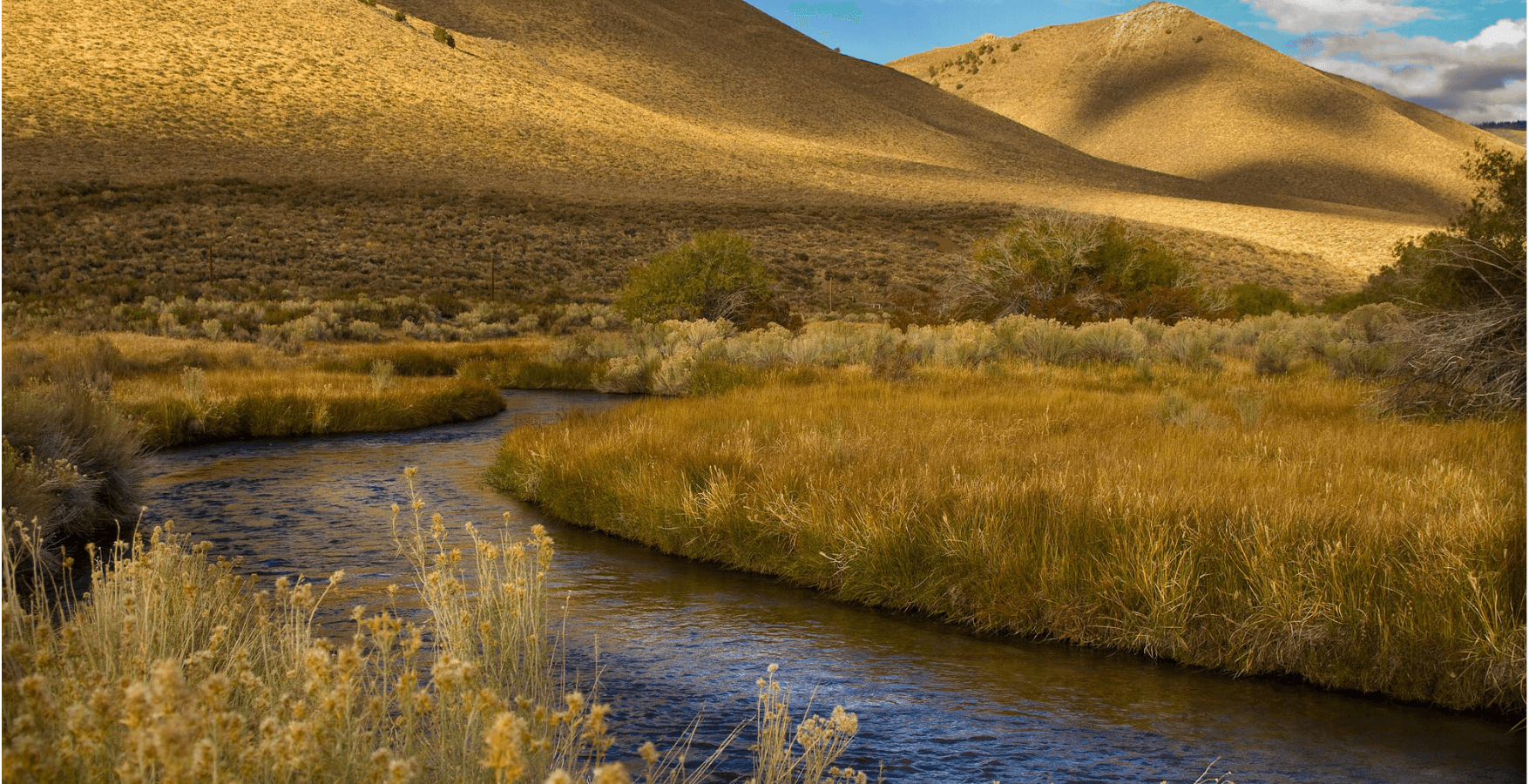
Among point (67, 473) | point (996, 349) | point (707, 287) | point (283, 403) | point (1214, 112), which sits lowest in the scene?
point (283, 403)

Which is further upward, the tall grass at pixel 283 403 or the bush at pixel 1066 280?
the bush at pixel 1066 280

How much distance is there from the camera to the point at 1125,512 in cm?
671

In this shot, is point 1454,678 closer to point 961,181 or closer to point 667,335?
point 667,335

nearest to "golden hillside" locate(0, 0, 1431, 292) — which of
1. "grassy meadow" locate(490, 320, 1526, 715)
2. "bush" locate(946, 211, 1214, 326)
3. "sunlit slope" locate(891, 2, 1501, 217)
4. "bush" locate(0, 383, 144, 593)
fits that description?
"sunlit slope" locate(891, 2, 1501, 217)

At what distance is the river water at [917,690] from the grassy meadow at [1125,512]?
24cm

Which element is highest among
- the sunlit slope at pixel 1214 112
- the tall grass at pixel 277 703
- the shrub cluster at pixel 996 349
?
the sunlit slope at pixel 1214 112

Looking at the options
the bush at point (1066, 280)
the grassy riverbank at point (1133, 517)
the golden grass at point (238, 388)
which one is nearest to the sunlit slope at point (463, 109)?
the golden grass at point (238, 388)

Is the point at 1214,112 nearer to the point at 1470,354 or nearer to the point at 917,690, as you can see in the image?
the point at 1470,354

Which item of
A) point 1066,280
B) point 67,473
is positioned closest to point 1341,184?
point 1066,280

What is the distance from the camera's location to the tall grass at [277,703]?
2168 mm

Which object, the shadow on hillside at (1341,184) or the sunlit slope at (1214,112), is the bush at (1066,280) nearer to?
the shadow on hillside at (1341,184)

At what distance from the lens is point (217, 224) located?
43625mm

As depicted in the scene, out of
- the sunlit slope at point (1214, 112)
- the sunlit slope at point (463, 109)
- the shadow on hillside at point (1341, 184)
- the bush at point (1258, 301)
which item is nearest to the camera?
the bush at point (1258, 301)

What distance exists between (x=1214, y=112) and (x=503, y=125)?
9644cm
